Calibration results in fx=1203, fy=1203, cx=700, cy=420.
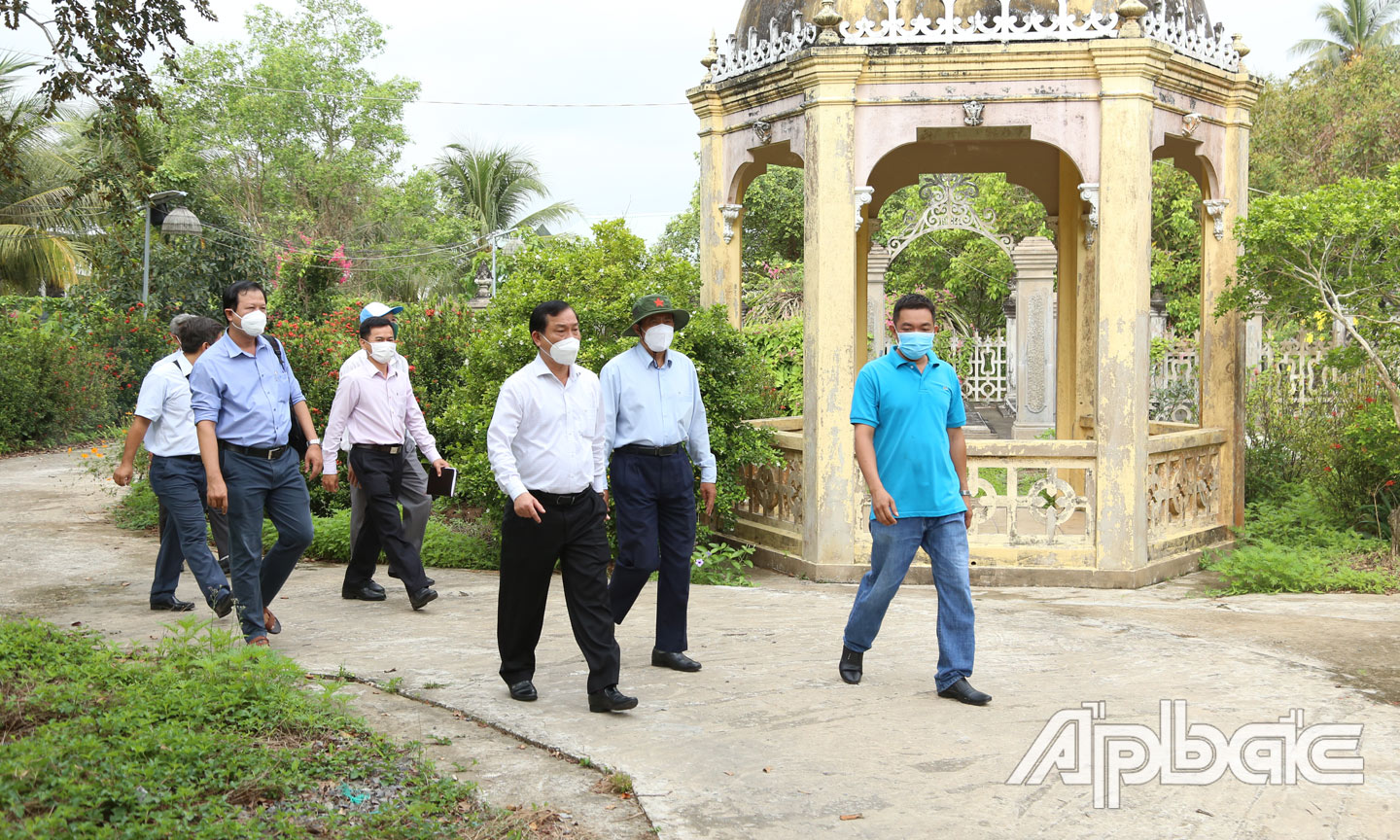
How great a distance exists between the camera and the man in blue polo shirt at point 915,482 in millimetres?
5348

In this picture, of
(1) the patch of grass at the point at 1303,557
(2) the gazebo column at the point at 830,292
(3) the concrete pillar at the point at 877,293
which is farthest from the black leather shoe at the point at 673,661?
(3) the concrete pillar at the point at 877,293

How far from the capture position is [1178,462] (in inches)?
378

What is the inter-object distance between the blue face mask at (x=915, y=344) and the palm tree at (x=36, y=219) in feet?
86.7

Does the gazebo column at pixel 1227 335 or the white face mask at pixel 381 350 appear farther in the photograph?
the gazebo column at pixel 1227 335

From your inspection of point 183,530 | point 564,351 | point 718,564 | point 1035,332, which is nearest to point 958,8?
point 718,564

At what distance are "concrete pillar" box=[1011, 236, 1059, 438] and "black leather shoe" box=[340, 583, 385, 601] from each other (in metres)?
14.8

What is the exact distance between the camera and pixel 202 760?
400 centimetres

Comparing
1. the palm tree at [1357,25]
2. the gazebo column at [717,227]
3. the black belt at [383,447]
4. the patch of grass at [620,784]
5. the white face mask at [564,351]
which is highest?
the palm tree at [1357,25]

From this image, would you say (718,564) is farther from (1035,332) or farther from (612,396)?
(1035,332)

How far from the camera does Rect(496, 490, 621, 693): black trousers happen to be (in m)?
5.09

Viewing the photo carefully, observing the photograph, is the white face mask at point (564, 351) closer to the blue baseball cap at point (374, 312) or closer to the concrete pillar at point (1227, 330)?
the blue baseball cap at point (374, 312)

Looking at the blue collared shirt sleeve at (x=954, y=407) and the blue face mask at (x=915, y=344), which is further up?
the blue face mask at (x=915, y=344)

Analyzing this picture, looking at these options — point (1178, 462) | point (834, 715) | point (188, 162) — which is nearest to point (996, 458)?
point (1178, 462)

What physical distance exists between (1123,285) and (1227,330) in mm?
2142
